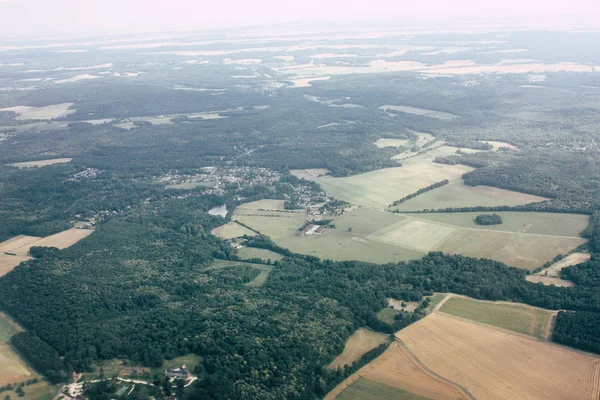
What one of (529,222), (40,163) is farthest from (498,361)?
(40,163)

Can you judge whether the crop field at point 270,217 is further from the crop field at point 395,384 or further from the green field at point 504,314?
the crop field at point 395,384

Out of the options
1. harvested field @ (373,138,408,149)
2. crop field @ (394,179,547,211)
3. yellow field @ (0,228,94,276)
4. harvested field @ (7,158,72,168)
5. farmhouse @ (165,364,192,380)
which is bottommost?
farmhouse @ (165,364,192,380)

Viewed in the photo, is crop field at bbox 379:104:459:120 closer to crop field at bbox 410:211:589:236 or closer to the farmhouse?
crop field at bbox 410:211:589:236

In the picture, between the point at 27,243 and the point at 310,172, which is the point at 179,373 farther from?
the point at 310,172

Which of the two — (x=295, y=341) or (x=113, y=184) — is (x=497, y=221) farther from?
(x=113, y=184)

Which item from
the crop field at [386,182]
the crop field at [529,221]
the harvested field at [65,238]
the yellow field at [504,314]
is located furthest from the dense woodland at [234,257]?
the crop field at [386,182]

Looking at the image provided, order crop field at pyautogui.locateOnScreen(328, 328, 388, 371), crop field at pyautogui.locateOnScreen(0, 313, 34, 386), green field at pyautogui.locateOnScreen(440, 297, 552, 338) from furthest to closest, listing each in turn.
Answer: green field at pyautogui.locateOnScreen(440, 297, 552, 338) < crop field at pyautogui.locateOnScreen(328, 328, 388, 371) < crop field at pyautogui.locateOnScreen(0, 313, 34, 386)

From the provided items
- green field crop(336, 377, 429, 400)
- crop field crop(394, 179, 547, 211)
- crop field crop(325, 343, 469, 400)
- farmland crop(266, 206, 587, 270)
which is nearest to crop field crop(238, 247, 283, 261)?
farmland crop(266, 206, 587, 270)
